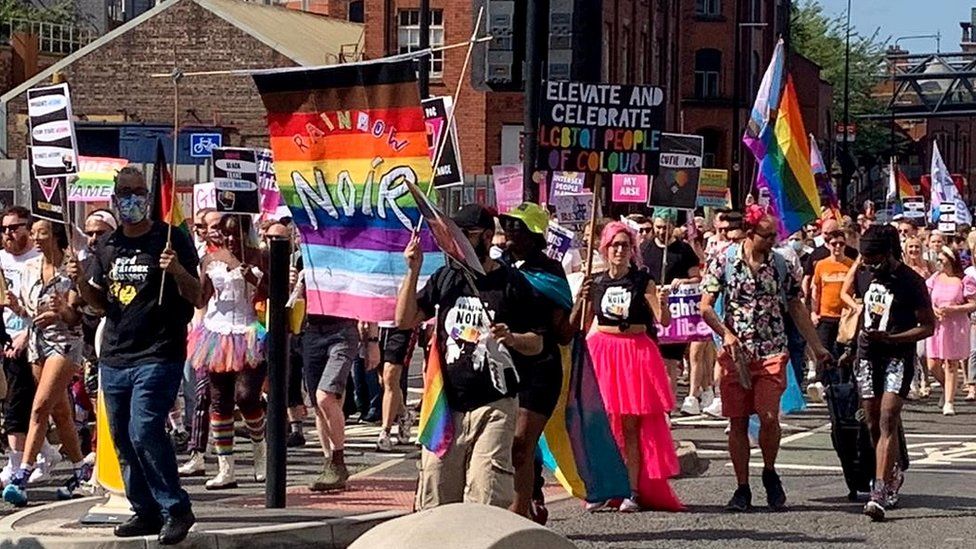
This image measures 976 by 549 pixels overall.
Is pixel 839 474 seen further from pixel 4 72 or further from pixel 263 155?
pixel 4 72

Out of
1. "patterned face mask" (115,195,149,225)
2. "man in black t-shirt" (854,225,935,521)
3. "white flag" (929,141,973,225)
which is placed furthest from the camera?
"white flag" (929,141,973,225)

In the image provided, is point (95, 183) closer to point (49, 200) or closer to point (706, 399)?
point (706, 399)

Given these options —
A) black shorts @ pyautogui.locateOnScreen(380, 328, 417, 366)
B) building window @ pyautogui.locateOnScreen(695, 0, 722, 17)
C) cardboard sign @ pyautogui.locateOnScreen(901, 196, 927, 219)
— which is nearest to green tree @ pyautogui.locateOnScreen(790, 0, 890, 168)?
building window @ pyautogui.locateOnScreen(695, 0, 722, 17)

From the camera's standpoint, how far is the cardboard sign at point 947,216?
98.2 ft

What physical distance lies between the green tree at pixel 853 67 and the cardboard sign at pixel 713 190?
61772 millimetres

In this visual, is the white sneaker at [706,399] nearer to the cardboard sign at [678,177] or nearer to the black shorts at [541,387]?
the cardboard sign at [678,177]

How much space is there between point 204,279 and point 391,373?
12.0ft

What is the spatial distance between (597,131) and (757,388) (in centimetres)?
369

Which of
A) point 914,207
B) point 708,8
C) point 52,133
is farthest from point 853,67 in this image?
point 52,133

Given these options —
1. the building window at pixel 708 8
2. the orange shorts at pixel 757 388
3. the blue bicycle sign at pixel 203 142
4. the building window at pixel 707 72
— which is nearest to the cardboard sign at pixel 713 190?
the blue bicycle sign at pixel 203 142

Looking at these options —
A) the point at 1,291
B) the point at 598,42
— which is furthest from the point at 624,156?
the point at 1,291

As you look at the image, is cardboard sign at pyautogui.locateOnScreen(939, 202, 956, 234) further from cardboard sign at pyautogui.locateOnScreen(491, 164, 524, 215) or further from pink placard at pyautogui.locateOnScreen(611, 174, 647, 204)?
cardboard sign at pyautogui.locateOnScreen(491, 164, 524, 215)

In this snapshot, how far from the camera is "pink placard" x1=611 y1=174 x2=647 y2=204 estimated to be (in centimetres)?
2589

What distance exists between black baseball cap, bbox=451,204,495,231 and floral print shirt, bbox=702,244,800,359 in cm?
297
